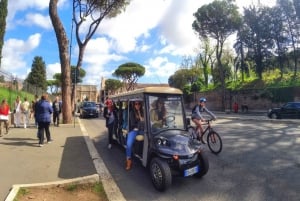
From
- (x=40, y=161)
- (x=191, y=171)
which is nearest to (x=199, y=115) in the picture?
(x=191, y=171)

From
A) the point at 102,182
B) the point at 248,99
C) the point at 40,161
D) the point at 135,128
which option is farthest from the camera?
the point at 248,99

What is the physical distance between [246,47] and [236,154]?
43631mm

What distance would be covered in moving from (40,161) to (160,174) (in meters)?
3.90

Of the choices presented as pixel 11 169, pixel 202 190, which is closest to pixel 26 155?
pixel 11 169

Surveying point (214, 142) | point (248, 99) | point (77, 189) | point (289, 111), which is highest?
point (248, 99)

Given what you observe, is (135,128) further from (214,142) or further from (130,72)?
(130,72)

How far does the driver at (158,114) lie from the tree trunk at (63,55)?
12.7 m

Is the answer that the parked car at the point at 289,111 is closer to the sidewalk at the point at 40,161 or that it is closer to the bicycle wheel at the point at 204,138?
the bicycle wheel at the point at 204,138

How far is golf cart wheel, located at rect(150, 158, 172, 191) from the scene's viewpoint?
693cm

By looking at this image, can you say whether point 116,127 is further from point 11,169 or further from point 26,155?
point 11,169

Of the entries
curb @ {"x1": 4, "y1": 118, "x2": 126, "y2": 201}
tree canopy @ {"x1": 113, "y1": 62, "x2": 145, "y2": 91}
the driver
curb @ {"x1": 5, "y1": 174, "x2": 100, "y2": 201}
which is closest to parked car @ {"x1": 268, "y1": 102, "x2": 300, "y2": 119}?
the driver

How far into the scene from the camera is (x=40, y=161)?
9.59 meters

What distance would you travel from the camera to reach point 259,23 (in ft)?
161

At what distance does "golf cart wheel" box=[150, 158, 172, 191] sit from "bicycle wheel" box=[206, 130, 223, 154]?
3632 millimetres
